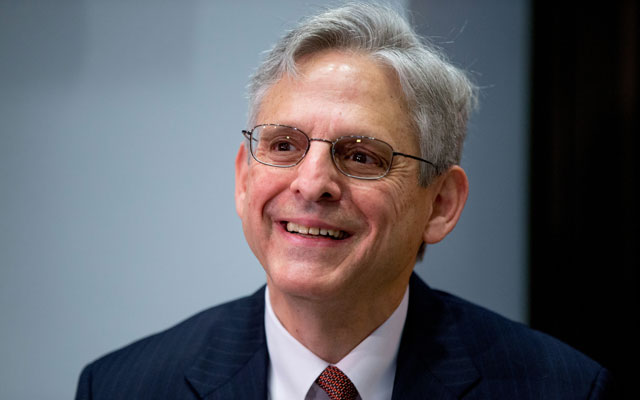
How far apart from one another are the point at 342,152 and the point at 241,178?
359mm

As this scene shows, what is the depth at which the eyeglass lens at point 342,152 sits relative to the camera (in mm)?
1523

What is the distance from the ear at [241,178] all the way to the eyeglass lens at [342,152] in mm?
172

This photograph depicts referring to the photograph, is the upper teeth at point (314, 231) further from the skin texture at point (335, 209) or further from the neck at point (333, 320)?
the neck at point (333, 320)

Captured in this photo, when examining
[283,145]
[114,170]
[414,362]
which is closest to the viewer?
[283,145]

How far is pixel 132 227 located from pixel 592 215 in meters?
1.65

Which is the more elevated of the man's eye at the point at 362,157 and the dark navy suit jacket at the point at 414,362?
the man's eye at the point at 362,157

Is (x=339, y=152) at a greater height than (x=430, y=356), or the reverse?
(x=339, y=152)

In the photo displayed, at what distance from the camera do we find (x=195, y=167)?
7.32 ft

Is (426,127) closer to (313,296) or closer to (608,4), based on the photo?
(313,296)

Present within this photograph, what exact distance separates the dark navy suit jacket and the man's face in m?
0.25

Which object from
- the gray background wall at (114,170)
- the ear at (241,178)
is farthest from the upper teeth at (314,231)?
the gray background wall at (114,170)

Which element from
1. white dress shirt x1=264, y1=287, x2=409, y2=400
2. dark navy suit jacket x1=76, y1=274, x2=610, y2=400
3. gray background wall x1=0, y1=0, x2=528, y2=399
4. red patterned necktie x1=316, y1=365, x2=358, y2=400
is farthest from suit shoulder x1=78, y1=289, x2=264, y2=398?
gray background wall x1=0, y1=0, x2=528, y2=399

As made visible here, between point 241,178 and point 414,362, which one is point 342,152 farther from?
point 414,362

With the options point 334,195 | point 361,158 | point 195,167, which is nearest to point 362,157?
point 361,158
